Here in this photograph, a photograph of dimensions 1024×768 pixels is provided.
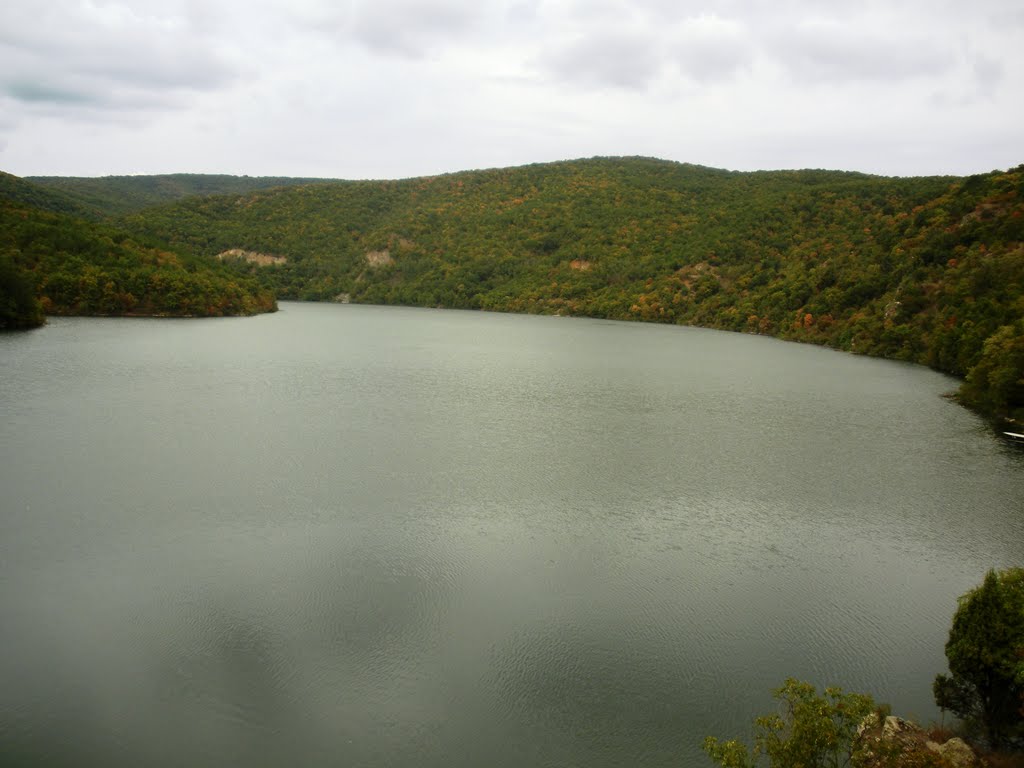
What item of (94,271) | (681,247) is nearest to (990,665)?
(94,271)

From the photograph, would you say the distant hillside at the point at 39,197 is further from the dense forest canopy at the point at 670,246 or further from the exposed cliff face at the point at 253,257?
the exposed cliff face at the point at 253,257

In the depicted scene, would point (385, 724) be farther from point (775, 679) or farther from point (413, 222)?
point (413, 222)

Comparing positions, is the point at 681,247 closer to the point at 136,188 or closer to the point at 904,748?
the point at 904,748

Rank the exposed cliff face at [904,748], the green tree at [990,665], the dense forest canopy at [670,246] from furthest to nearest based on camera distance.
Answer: the dense forest canopy at [670,246], the green tree at [990,665], the exposed cliff face at [904,748]

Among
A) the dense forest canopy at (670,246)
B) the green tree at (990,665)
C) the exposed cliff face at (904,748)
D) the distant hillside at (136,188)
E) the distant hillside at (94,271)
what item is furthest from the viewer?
the distant hillside at (136,188)

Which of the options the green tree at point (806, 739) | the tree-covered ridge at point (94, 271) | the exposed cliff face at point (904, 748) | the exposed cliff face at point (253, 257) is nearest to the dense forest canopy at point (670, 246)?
the exposed cliff face at point (253, 257)
